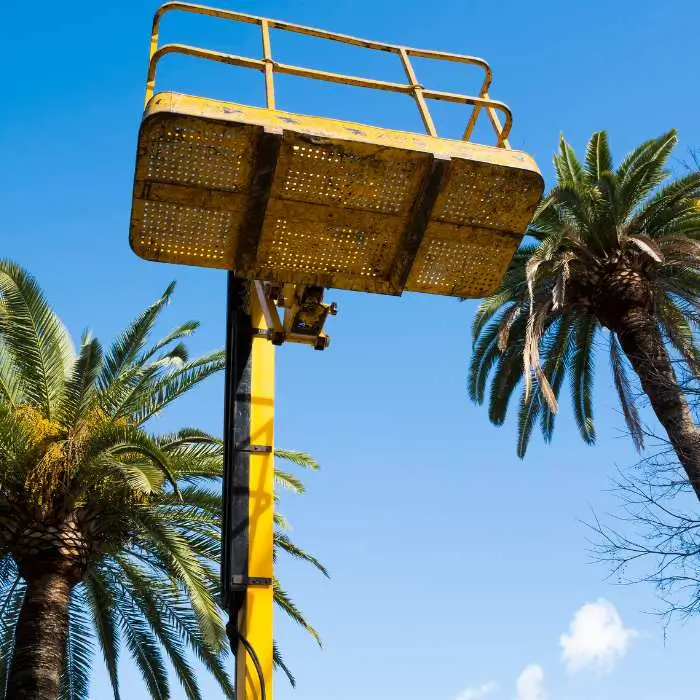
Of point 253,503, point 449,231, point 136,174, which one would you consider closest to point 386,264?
point 449,231

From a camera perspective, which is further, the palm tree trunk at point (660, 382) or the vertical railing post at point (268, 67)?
the palm tree trunk at point (660, 382)

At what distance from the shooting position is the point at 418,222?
485cm

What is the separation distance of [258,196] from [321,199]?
312 millimetres

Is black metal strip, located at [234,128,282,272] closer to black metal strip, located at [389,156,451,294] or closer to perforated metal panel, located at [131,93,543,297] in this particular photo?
perforated metal panel, located at [131,93,543,297]

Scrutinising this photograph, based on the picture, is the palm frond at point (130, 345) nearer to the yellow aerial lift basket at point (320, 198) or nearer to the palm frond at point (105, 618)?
the palm frond at point (105, 618)

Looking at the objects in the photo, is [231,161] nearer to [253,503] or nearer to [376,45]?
[376,45]

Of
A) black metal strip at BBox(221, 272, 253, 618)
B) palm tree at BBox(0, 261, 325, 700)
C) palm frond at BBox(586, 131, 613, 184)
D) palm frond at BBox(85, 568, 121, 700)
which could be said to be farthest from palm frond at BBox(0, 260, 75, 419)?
palm frond at BBox(586, 131, 613, 184)

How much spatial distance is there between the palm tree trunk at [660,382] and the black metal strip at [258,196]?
6.48m

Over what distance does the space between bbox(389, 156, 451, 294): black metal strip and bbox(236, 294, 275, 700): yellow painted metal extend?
2929 millimetres

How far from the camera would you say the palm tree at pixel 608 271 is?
46.6 ft

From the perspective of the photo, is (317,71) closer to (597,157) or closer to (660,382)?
(660,382)

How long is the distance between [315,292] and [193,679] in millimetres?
7691

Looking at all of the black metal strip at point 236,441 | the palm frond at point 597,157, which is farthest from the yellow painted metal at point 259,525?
the palm frond at point 597,157

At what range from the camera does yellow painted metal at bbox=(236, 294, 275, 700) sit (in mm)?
6891
